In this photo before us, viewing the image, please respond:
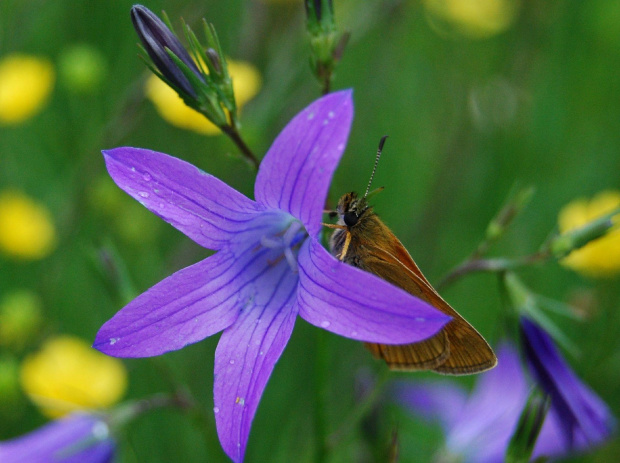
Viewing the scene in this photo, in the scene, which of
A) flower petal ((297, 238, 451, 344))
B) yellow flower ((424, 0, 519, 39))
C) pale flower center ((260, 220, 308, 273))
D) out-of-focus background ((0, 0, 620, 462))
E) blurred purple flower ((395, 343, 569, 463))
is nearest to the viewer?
flower petal ((297, 238, 451, 344))

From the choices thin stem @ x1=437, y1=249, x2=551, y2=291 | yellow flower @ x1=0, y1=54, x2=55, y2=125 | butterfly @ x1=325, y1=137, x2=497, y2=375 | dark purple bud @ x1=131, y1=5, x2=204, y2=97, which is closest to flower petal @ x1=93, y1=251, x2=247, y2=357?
butterfly @ x1=325, y1=137, x2=497, y2=375

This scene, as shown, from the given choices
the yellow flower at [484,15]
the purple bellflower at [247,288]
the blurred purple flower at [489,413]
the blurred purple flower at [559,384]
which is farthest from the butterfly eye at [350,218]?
the yellow flower at [484,15]

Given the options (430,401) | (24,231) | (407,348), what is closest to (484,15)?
(430,401)

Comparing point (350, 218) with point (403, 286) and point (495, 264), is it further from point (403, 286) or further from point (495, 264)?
point (495, 264)

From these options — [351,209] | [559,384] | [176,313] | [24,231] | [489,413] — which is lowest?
[24,231]

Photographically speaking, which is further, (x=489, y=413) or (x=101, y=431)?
(x=489, y=413)

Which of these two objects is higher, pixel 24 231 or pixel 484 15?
pixel 484 15

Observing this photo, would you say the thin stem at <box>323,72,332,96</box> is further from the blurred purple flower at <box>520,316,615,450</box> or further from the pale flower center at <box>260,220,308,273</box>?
the blurred purple flower at <box>520,316,615,450</box>
